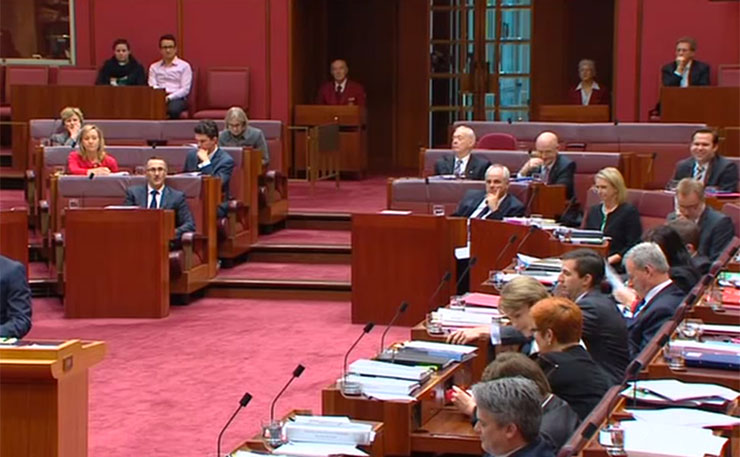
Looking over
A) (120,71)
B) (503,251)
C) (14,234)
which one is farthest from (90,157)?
(120,71)

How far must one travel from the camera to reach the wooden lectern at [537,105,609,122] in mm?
12719

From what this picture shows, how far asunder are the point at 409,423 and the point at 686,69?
28.7ft

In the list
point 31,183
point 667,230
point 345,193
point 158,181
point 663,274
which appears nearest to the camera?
point 663,274

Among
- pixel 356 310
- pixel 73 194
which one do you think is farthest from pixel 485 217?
pixel 73 194

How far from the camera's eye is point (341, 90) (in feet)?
46.2

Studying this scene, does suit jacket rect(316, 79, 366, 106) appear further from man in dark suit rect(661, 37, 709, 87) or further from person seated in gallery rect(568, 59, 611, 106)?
man in dark suit rect(661, 37, 709, 87)

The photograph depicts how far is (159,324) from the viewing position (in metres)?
8.70

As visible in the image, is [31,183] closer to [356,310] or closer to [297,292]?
[297,292]

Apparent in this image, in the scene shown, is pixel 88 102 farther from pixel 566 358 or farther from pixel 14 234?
pixel 566 358

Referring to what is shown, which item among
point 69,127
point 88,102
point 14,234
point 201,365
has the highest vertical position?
point 88,102

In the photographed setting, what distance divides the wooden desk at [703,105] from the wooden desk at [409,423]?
7.76 m

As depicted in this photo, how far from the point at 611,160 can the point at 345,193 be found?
356 cm

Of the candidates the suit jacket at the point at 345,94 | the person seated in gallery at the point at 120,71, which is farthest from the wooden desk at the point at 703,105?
the person seated in gallery at the point at 120,71

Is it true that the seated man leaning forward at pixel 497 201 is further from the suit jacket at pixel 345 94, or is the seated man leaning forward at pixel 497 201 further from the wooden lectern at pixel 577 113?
the suit jacket at pixel 345 94
